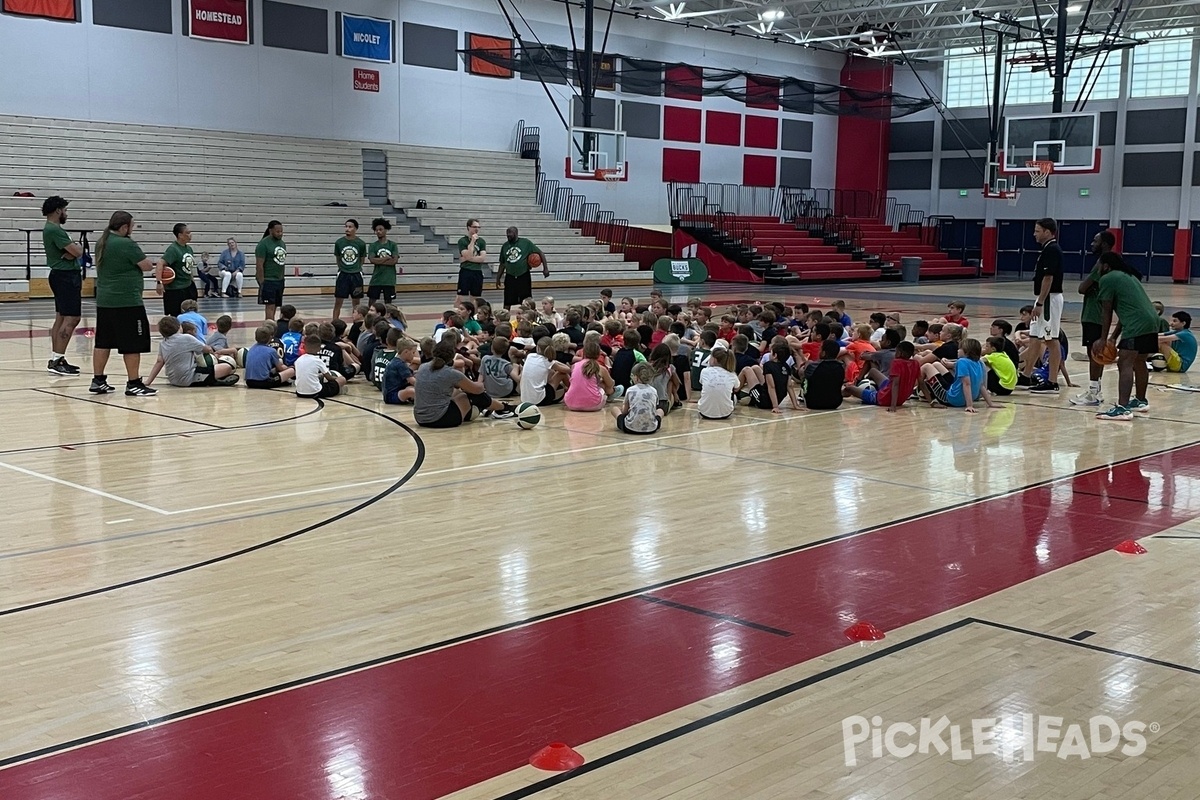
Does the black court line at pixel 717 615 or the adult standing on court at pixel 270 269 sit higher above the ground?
the adult standing on court at pixel 270 269

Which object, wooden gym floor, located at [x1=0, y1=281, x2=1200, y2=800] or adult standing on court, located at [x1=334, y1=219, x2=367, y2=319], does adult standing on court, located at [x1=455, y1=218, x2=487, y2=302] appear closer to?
adult standing on court, located at [x1=334, y1=219, x2=367, y2=319]

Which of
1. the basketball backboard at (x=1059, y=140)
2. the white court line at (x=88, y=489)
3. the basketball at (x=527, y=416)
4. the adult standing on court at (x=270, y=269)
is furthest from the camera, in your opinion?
the basketball backboard at (x=1059, y=140)

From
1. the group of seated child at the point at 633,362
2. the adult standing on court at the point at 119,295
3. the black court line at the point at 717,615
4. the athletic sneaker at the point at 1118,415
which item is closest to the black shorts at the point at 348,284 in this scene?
the group of seated child at the point at 633,362

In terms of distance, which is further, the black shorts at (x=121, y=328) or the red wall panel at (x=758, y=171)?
the red wall panel at (x=758, y=171)

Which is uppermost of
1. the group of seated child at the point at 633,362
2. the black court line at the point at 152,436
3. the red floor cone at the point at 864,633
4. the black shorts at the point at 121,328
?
the black shorts at the point at 121,328

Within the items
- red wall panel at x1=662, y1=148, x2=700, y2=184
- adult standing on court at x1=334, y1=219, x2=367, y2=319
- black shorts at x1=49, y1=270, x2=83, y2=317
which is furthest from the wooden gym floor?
red wall panel at x1=662, y1=148, x2=700, y2=184

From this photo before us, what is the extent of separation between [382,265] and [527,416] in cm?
824

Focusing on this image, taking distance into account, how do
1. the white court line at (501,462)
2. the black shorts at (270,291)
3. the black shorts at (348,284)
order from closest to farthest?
the white court line at (501,462), the black shorts at (270,291), the black shorts at (348,284)

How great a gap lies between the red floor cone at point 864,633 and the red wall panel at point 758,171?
117 feet

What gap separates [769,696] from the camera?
4.28 metres

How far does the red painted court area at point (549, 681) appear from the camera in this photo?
3.60 m

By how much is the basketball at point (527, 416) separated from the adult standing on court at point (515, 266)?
23.2ft

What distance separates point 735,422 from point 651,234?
25.6 meters

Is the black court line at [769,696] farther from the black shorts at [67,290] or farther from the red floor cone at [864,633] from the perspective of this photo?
the black shorts at [67,290]
